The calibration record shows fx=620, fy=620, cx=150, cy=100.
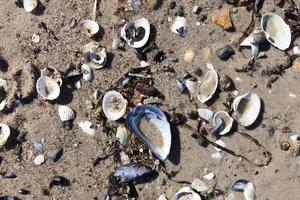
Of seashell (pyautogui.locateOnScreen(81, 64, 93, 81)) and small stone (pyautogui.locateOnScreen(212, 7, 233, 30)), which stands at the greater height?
small stone (pyautogui.locateOnScreen(212, 7, 233, 30))

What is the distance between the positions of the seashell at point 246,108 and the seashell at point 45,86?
1.34 meters

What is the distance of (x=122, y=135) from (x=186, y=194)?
0.65 meters

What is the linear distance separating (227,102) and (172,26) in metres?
0.71

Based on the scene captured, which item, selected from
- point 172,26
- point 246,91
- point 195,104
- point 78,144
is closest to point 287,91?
point 246,91

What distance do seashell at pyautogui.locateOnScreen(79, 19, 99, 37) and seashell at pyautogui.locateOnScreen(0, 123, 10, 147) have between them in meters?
0.95

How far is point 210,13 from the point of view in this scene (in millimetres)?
4727

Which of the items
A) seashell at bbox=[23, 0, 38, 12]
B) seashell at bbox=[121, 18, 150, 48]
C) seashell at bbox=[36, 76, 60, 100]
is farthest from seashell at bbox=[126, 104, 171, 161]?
seashell at bbox=[23, 0, 38, 12]

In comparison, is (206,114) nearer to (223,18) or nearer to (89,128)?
(223,18)

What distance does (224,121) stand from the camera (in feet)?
15.1

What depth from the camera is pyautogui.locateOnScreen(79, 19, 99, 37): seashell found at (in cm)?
472

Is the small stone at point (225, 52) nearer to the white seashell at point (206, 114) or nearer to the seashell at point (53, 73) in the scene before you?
the white seashell at point (206, 114)

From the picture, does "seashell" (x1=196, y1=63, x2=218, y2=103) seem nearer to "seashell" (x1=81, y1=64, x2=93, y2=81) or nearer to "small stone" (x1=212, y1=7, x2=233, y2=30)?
"small stone" (x1=212, y1=7, x2=233, y2=30)

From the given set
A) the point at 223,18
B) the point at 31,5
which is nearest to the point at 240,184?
the point at 223,18

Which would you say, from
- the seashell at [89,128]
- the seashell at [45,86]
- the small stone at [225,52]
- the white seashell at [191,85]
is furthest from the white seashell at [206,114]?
the seashell at [45,86]
